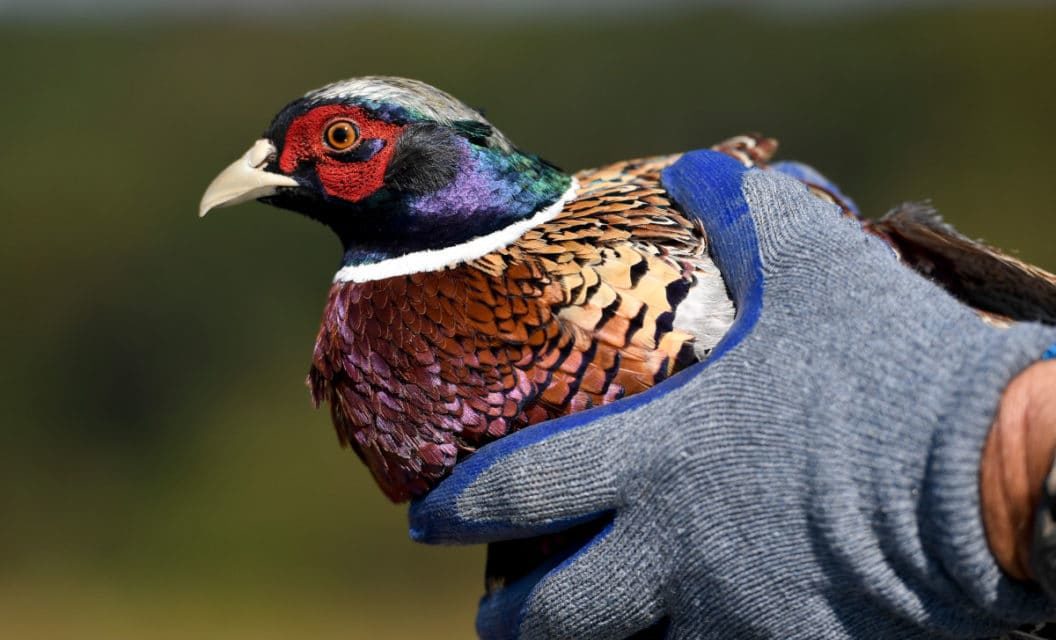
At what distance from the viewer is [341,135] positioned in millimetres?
2359

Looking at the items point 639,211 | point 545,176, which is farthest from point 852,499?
point 545,176

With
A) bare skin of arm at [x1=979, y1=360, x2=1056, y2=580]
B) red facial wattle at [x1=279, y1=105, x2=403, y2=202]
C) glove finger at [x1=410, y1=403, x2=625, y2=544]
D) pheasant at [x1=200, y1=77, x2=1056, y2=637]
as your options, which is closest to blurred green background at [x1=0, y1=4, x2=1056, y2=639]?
pheasant at [x1=200, y1=77, x2=1056, y2=637]

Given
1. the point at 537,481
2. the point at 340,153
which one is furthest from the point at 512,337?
the point at 340,153

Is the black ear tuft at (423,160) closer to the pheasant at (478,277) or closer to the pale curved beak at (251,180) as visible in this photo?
the pheasant at (478,277)

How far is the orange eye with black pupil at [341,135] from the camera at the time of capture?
2.35 metres

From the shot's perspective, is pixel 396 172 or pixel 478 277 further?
pixel 396 172

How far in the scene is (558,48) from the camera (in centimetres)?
804

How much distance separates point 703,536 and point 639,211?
→ 77cm

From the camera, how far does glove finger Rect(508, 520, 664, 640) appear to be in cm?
194

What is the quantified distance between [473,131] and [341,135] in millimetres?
282

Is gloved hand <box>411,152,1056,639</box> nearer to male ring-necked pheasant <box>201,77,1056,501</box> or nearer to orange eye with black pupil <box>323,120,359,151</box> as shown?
male ring-necked pheasant <box>201,77,1056,501</box>

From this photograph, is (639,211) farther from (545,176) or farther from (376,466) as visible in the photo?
(376,466)

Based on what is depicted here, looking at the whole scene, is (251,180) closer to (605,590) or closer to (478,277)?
(478,277)

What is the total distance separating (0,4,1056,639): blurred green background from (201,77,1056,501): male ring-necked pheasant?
5.14 metres
